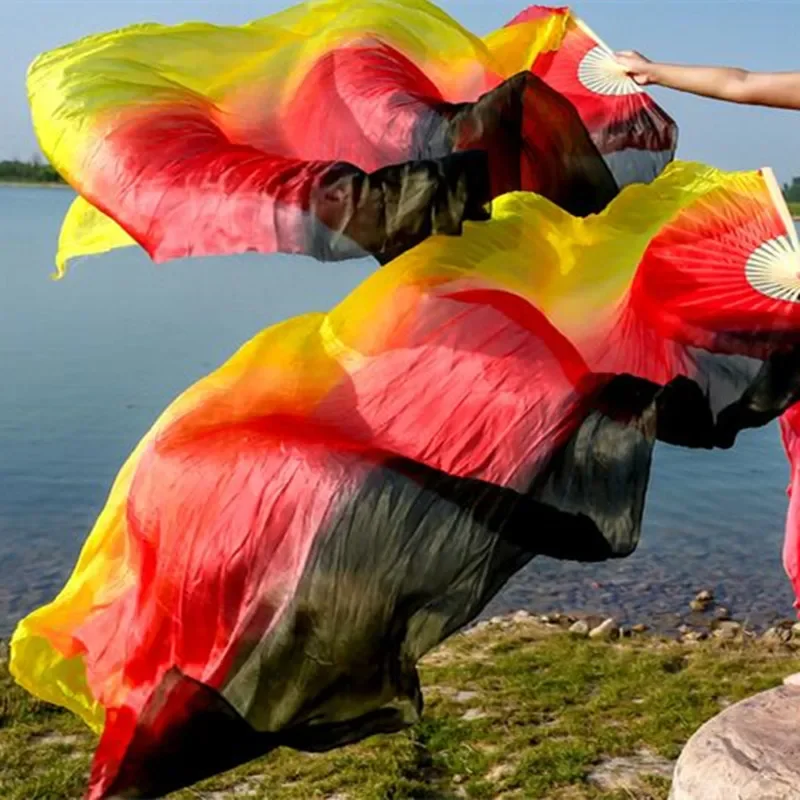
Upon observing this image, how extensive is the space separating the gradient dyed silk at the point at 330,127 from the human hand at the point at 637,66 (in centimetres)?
4

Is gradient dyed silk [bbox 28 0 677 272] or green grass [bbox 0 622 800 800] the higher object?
gradient dyed silk [bbox 28 0 677 272]

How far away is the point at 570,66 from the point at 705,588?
5.66 m

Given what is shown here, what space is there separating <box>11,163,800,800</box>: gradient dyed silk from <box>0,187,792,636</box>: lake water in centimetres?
28

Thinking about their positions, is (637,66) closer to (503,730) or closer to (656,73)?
(656,73)

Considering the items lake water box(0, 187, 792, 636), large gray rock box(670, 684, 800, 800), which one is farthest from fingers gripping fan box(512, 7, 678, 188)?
large gray rock box(670, 684, 800, 800)

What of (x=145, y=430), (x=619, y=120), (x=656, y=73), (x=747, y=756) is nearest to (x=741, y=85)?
(x=656, y=73)

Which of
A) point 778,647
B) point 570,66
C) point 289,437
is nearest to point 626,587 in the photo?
point 778,647

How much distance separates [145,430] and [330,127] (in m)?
8.23

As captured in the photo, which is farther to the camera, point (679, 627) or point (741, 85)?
point (679, 627)

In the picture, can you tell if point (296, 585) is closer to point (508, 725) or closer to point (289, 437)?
point (289, 437)

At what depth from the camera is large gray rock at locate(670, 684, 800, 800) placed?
310 centimetres

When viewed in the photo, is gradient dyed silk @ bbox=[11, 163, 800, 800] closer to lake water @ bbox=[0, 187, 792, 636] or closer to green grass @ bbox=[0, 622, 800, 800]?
lake water @ bbox=[0, 187, 792, 636]

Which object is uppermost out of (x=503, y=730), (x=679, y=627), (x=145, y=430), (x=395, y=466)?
(x=395, y=466)

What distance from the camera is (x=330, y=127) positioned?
2938 millimetres
